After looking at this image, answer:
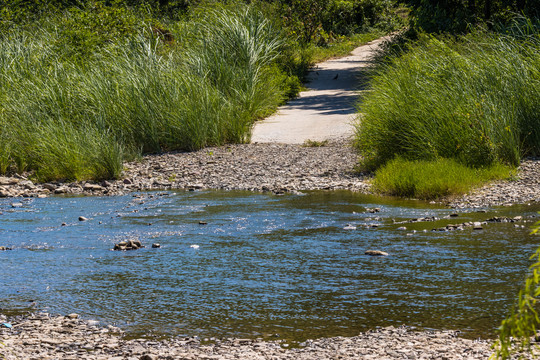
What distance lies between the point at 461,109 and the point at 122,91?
7338mm

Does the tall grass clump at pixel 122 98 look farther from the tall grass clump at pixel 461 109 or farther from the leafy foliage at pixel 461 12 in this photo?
the leafy foliage at pixel 461 12

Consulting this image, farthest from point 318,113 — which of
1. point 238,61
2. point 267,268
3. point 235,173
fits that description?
point 267,268

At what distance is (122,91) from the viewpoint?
50.9 feet

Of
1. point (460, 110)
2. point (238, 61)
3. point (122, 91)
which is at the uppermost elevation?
point (238, 61)

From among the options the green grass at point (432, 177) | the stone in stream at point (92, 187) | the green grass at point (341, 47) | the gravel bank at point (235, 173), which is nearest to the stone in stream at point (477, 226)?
the green grass at point (432, 177)

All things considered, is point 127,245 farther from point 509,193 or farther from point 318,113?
point 318,113

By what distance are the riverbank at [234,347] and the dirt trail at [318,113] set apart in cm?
1076

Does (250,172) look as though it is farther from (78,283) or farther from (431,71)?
(78,283)

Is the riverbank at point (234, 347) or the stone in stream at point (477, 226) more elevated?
the riverbank at point (234, 347)

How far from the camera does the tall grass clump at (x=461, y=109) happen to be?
11.8 meters

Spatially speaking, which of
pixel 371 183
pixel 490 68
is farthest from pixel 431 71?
pixel 371 183

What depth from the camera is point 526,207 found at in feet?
32.3

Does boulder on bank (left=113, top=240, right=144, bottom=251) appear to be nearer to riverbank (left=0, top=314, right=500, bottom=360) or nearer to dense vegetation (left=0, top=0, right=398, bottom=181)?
riverbank (left=0, top=314, right=500, bottom=360)

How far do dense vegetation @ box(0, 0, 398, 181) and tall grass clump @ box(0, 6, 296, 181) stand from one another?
0.03 metres
